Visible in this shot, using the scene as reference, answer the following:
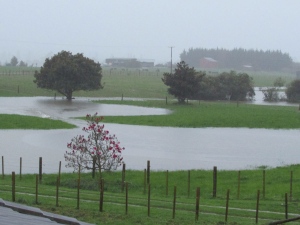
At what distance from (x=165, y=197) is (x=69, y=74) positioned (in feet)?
168

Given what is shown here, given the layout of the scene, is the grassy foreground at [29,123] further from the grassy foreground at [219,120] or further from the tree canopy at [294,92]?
the tree canopy at [294,92]

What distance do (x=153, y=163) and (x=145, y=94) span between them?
56049 mm

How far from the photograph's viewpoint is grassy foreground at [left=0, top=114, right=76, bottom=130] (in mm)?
37188

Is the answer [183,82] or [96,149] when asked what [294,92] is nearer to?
[183,82]

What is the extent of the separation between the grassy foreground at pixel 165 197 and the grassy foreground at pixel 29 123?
17.9 metres

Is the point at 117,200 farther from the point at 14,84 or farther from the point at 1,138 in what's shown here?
the point at 14,84

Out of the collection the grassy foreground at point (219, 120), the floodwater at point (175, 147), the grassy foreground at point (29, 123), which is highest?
the grassy foreground at point (219, 120)

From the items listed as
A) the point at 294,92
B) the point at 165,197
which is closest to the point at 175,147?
the point at 165,197

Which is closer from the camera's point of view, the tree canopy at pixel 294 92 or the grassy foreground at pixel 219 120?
the grassy foreground at pixel 219 120

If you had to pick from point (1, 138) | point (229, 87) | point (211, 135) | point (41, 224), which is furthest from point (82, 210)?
point (229, 87)

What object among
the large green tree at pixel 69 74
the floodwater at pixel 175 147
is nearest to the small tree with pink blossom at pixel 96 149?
the floodwater at pixel 175 147

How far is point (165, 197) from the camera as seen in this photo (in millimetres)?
16094

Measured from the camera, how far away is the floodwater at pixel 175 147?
77.5 feet

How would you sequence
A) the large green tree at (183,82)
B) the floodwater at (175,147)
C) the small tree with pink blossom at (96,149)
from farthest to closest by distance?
the large green tree at (183,82)
the floodwater at (175,147)
the small tree with pink blossom at (96,149)
